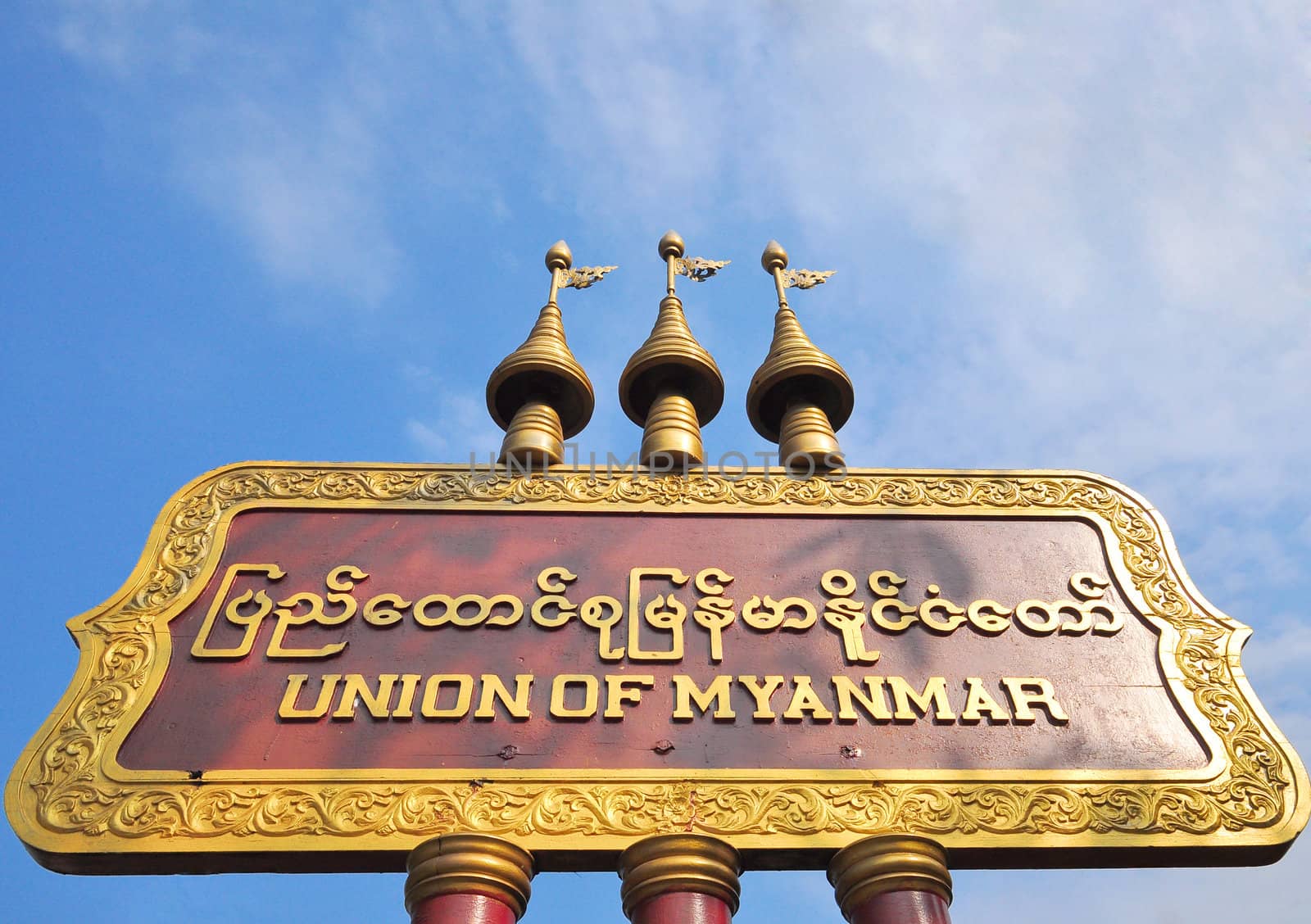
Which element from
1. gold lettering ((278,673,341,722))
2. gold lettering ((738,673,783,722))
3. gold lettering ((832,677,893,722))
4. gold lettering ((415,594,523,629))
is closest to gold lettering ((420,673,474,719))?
gold lettering ((415,594,523,629))

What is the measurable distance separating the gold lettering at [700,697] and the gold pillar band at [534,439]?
1884mm

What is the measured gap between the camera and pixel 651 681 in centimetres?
577

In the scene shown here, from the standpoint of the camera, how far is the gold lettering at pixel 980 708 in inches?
223

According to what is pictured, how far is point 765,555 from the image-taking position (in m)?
6.54

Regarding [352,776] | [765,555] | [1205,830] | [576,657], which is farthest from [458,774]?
[1205,830]

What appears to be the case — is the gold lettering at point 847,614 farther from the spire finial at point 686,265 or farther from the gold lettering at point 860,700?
the spire finial at point 686,265

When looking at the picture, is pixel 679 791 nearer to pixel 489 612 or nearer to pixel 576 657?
pixel 576 657

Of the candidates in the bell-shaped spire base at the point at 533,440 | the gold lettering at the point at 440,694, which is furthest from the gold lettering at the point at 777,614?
the bell-shaped spire base at the point at 533,440

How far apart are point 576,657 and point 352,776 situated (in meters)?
1.25

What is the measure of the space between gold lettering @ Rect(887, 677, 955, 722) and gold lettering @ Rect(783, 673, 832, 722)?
360 millimetres

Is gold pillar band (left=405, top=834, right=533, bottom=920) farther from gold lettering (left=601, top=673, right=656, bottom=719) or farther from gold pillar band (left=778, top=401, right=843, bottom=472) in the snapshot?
gold pillar band (left=778, top=401, right=843, bottom=472)

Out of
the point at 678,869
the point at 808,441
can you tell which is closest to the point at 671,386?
the point at 808,441

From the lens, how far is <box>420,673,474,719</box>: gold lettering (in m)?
5.58

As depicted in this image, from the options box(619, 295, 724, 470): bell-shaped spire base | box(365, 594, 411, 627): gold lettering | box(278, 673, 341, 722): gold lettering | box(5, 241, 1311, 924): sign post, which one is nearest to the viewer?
box(5, 241, 1311, 924): sign post
